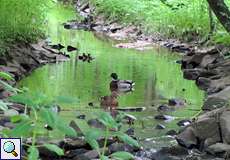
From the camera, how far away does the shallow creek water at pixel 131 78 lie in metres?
7.71

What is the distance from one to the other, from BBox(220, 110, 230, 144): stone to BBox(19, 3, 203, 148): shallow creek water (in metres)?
0.78

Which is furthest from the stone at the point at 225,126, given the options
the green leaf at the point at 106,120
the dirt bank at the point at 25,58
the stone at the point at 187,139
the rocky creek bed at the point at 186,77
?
the dirt bank at the point at 25,58

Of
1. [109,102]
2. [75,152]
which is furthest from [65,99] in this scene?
[109,102]

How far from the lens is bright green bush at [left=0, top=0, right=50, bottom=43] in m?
12.0

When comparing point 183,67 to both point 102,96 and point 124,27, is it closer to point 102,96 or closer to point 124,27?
point 102,96

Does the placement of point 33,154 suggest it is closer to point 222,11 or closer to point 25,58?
point 222,11

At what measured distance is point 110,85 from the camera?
10.4 m

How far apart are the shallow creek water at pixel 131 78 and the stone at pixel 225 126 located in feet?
2.56

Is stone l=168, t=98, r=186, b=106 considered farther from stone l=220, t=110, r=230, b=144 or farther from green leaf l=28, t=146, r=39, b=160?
green leaf l=28, t=146, r=39, b=160

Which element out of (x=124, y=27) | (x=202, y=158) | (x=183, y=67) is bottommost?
(x=202, y=158)

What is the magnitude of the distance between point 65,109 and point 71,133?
677 centimetres

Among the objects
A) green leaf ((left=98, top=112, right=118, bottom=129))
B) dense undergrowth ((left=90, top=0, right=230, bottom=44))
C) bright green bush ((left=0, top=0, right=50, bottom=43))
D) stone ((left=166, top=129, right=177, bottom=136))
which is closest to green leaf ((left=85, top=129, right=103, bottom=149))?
green leaf ((left=98, top=112, right=118, bottom=129))

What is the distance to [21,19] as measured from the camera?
12.8 meters

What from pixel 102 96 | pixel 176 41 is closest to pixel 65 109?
pixel 102 96
